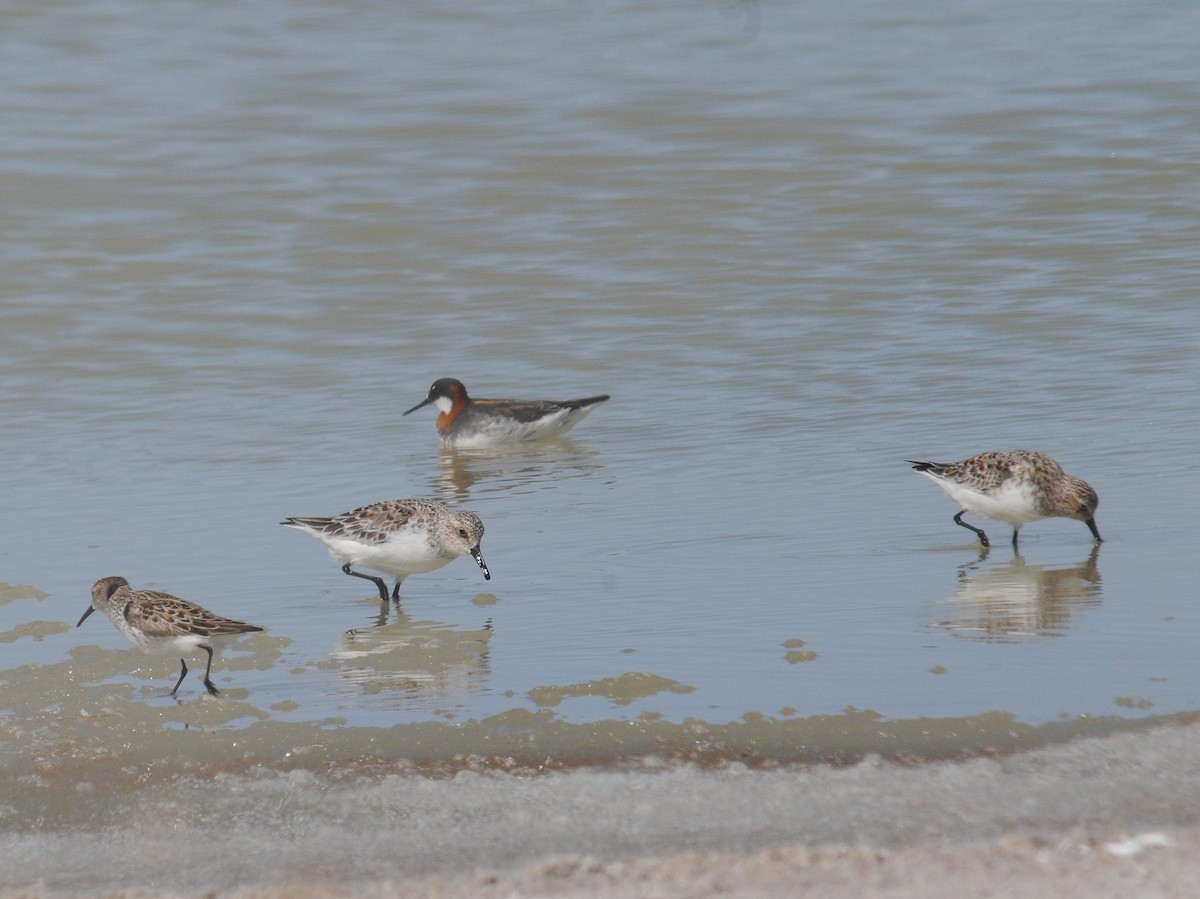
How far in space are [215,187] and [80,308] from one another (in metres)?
4.30

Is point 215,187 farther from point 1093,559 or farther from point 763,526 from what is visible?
point 1093,559

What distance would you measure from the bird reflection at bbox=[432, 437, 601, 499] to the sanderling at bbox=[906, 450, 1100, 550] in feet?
10.3

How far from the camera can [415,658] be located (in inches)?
307

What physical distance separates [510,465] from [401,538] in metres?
4.55

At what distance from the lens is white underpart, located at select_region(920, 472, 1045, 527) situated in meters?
9.55

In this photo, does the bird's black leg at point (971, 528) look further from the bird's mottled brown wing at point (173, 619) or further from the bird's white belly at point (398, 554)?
the bird's mottled brown wing at point (173, 619)

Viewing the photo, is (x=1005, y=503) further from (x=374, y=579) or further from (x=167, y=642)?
(x=167, y=642)

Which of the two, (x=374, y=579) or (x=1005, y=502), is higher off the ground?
(x=1005, y=502)

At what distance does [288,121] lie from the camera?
23219 millimetres

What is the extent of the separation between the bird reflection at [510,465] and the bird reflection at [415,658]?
11.5ft

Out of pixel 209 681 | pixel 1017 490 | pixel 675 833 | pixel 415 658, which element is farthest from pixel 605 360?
pixel 675 833

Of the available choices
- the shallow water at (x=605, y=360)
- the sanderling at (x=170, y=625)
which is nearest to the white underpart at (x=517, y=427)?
the shallow water at (x=605, y=360)

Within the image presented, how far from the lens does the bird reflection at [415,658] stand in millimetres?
7242

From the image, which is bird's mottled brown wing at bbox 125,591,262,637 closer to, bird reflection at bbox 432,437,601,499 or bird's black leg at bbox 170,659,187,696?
bird's black leg at bbox 170,659,187,696
